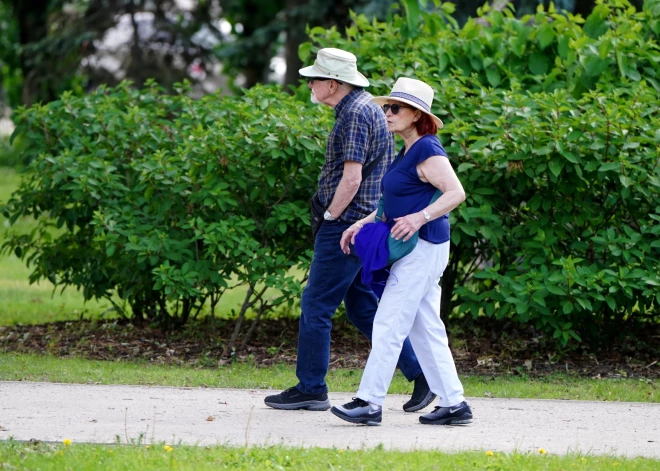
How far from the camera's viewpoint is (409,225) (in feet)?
16.7

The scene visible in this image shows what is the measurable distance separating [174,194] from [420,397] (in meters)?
3.03

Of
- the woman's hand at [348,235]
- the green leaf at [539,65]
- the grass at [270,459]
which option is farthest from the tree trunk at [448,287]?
the grass at [270,459]

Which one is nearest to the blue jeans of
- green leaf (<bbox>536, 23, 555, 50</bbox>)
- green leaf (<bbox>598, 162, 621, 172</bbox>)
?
green leaf (<bbox>598, 162, 621, 172</bbox>)

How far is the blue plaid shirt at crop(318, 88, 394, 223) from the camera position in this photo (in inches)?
220

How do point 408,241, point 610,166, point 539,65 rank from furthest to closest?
point 539,65
point 610,166
point 408,241

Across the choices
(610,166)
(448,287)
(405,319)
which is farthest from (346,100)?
(448,287)

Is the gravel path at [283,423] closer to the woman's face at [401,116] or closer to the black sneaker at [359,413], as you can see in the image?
the black sneaker at [359,413]

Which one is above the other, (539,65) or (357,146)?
(539,65)

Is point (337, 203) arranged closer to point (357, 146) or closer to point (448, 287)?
point (357, 146)

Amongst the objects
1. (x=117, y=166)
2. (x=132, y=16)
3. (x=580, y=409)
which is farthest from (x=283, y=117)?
(x=132, y=16)

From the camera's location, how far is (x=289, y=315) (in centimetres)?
931

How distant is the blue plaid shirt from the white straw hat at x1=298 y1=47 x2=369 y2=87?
0.11 m

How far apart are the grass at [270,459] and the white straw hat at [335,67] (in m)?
2.08

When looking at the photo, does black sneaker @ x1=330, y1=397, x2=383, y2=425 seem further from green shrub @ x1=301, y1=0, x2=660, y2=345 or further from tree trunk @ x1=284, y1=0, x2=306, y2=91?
tree trunk @ x1=284, y1=0, x2=306, y2=91
